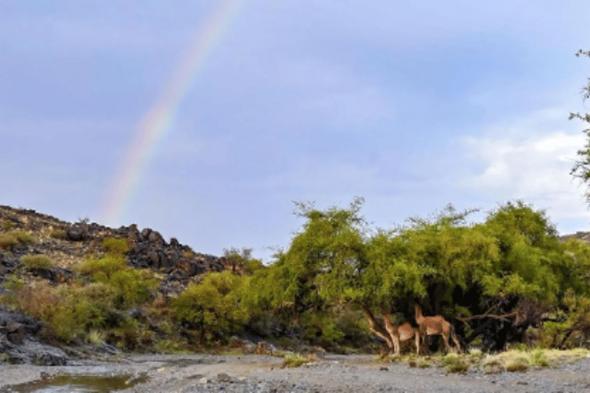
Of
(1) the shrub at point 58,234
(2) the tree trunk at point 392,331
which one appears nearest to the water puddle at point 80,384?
(2) the tree trunk at point 392,331

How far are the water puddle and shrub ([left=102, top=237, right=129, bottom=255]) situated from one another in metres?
56.6

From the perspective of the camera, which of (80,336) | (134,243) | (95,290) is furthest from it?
(134,243)

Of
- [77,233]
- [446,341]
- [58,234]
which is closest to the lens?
[446,341]

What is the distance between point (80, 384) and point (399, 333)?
17021 mm

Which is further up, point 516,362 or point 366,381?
point 516,362

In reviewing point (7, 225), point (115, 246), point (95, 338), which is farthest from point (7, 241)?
point (95, 338)

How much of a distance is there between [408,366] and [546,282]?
14.6 metres

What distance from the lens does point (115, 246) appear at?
85250mm

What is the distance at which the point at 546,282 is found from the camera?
127 feet

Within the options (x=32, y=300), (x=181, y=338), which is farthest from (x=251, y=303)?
(x=181, y=338)

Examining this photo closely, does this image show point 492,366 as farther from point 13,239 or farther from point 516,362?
point 13,239

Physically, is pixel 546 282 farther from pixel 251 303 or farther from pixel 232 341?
pixel 232 341

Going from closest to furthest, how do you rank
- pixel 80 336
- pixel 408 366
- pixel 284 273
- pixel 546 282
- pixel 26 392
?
pixel 26 392 < pixel 408 366 < pixel 284 273 < pixel 546 282 < pixel 80 336

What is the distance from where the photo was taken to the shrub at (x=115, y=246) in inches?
3314
